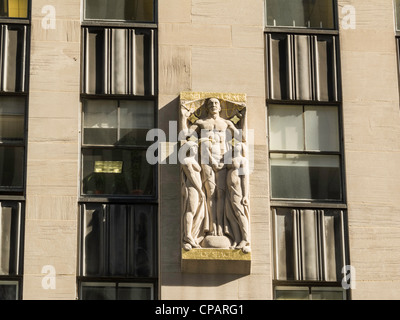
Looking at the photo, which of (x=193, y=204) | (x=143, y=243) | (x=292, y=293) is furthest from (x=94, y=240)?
(x=292, y=293)

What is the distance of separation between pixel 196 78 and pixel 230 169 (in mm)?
2361

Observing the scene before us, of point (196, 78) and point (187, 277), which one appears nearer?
point (187, 277)

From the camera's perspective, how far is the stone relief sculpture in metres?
23.6

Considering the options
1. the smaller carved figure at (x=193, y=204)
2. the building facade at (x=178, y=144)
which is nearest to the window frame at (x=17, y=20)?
the building facade at (x=178, y=144)

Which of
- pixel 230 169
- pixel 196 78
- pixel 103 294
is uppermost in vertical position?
pixel 196 78

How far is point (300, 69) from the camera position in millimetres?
25391

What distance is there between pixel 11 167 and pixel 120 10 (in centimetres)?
435

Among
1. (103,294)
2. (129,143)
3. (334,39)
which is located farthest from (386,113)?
(103,294)

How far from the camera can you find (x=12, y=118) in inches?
976

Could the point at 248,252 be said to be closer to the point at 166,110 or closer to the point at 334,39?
the point at 166,110

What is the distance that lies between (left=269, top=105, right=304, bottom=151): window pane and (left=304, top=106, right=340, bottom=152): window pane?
155mm

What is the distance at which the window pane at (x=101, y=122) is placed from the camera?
24.8 metres

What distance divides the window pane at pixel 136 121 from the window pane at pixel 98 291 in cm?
316

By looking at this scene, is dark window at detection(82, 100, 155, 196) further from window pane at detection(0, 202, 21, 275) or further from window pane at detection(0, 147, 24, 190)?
window pane at detection(0, 202, 21, 275)
